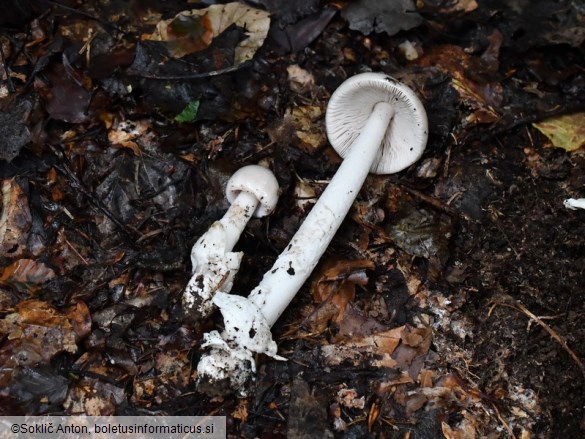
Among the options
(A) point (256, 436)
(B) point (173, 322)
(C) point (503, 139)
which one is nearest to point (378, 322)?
(A) point (256, 436)

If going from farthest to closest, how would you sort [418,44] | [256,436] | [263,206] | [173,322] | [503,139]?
1. [418,44]
2. [503,139]
3. [263,206]
4. [173,322]
5. [256,436]

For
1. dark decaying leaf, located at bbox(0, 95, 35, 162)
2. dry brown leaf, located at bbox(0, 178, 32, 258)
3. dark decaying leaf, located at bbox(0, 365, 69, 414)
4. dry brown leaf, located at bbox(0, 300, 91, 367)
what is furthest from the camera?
dark decaying leaf, located at bbox(0, 95, 35, 162)

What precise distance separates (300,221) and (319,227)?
325 mm

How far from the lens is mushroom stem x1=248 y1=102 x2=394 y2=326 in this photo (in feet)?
10.1

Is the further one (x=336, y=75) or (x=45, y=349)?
(x=336, y=75)

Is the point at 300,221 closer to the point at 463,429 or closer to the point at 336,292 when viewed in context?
the point at 336,292

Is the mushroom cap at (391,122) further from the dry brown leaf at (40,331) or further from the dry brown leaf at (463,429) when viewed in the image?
the dry brown leaf at (40,331)

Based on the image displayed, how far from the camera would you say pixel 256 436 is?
2902mm

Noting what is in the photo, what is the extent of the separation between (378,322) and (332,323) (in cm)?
27

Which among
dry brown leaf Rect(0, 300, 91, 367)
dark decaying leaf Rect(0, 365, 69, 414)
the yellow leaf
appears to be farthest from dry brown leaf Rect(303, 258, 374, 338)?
the yellow leaf

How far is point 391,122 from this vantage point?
3.55m

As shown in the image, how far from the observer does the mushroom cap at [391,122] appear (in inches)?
126

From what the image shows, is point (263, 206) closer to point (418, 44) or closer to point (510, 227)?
point (510, 227)

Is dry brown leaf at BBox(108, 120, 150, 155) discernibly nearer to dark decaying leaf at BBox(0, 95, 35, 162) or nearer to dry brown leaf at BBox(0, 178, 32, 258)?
dark decaying leaf at BBox(0, 95, 35, 162)
